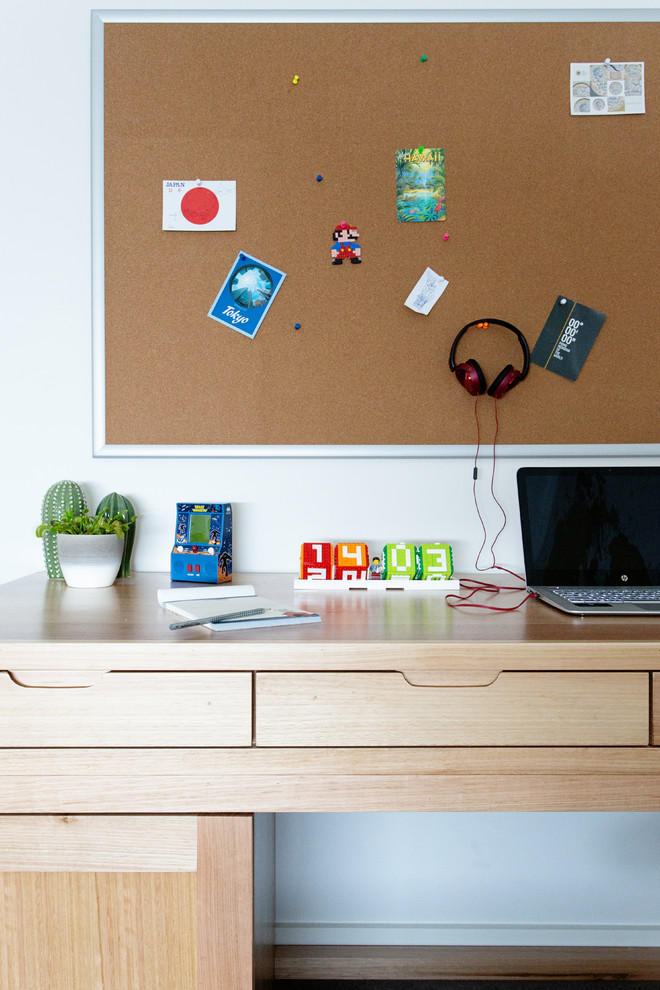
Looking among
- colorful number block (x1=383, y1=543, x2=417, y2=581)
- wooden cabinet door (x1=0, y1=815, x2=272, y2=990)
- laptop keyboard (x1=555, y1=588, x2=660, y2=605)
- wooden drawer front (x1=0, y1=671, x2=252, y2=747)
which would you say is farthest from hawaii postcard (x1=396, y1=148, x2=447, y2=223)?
wooden cabinet door (x1=0, y1=815, x2=272, y2=990)

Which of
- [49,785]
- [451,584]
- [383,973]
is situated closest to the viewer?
[49,785]

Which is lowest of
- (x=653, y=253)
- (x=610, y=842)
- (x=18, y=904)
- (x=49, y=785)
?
(x=610, y=842)

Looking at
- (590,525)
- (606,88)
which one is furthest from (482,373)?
(606,88)

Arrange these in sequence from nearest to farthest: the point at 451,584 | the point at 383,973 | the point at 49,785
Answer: the point at 49,785, the point at 451,584, the point at 383,973

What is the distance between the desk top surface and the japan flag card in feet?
2.18

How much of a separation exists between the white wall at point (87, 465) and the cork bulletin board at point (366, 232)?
57 millimetres

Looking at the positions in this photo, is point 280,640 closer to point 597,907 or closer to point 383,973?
point 383,973

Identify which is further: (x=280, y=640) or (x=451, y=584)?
(x=451, y=584)

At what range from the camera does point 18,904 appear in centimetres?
89

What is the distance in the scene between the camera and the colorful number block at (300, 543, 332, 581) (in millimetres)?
1306

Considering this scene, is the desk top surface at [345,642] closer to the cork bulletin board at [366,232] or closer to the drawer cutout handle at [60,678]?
the drawer cutout handle at [60,678]

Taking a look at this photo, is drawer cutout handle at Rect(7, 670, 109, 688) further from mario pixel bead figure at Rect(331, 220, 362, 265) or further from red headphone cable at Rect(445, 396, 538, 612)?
mario pixel bead figure at Rect(331, 220, 362, 265)

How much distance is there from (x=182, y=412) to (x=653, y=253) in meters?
1.03

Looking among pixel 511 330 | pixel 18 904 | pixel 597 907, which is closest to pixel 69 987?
pixel 18 904
